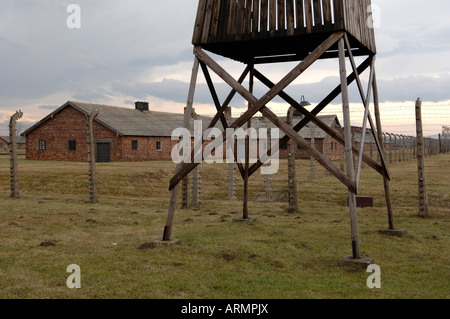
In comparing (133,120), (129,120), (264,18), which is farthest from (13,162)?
(133,120)

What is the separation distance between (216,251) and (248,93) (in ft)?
11.5

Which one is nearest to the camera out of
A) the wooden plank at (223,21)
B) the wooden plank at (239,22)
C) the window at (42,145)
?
the wooden plank at (239,22)

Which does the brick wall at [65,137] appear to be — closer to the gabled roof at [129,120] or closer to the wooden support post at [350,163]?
the gabled roof at [129,120]

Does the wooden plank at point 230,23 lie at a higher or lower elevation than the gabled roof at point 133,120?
lower

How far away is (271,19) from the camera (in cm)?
959

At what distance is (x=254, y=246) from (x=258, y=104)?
3144mm

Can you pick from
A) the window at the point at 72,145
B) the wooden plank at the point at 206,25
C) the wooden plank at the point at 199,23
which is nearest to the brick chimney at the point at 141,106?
the window at the point at 72,145

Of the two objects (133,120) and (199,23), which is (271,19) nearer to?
(199,23)

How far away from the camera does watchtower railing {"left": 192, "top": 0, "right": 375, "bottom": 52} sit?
354 inches

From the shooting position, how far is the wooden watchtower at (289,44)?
28.5 ft

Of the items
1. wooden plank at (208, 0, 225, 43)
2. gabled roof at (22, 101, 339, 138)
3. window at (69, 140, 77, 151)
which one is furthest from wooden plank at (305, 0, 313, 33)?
window at (69, 140, 77, 151)

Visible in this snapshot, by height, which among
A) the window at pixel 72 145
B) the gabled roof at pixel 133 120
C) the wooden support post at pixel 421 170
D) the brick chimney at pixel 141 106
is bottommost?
the wooden support post at pixel 421 170

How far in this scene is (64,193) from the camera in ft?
68.9
